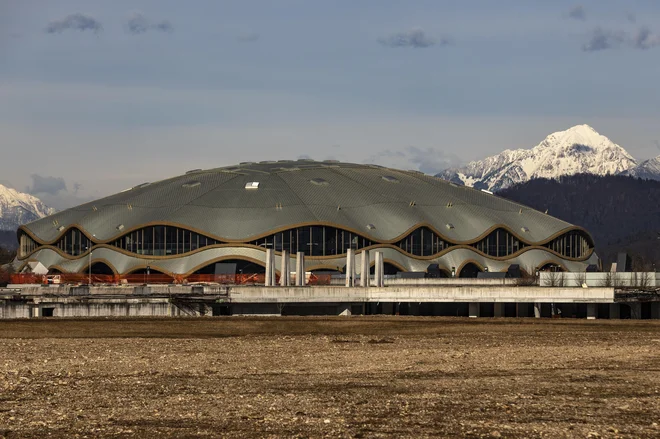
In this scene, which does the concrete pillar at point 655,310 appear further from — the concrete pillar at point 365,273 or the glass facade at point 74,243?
the glass facade at point 74,243

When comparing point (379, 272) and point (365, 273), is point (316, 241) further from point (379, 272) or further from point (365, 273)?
point (365, 273)

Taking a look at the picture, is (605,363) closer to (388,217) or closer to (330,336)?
(330,336)

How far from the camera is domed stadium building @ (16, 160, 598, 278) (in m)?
121

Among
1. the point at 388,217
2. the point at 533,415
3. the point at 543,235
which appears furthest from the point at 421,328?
the point at 543,235

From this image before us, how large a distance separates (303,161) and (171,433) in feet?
420

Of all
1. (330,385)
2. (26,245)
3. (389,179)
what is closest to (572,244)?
A: (389,179)

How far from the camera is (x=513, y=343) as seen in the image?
48.8 meters

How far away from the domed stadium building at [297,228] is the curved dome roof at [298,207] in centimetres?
16

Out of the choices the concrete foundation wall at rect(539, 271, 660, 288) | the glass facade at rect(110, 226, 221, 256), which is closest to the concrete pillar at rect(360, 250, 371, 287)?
the concrete foundation wall at rect(539, 271, 660, 288)

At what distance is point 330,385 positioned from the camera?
105 ft

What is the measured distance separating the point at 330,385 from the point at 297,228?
89972 mm

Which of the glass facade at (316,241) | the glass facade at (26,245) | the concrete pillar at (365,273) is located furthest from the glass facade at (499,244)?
the glass facade at (26,245)

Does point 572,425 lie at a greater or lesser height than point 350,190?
lesser

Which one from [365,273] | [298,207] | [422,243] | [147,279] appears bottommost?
[147,279]
